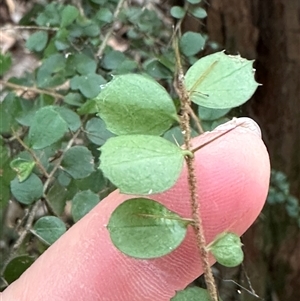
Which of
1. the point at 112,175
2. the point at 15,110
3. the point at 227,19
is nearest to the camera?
the point at 112,175

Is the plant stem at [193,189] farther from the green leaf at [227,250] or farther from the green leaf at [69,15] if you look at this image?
the green leaf at [69,15]

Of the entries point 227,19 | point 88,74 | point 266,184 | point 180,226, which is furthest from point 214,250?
point 227,19

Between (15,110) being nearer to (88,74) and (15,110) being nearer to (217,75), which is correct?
(88,74)

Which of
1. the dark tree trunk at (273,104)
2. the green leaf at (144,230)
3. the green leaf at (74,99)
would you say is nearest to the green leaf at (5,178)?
the green leaf at (74,99)

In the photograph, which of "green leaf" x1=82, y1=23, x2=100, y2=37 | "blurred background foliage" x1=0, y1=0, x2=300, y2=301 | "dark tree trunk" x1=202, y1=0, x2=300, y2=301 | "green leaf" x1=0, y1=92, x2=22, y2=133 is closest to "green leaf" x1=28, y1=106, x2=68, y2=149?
"blurred background foliage" x1=0, y1=0, x2=300, y2=301

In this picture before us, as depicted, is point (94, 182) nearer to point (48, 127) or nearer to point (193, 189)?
point (48, 127)

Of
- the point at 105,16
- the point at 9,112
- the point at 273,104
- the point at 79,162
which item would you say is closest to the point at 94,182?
the point at 79,162

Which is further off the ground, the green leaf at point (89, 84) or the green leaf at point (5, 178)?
the green leaf at point (89, 84)
